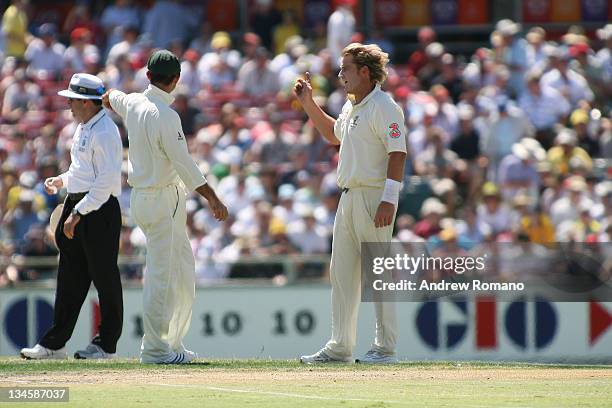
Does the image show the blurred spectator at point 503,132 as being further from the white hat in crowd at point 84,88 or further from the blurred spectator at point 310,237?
the white hat in crowd at point 84,88

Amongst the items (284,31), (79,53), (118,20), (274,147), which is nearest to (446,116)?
(274,147)

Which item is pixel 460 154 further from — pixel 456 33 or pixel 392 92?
pixel 456 33

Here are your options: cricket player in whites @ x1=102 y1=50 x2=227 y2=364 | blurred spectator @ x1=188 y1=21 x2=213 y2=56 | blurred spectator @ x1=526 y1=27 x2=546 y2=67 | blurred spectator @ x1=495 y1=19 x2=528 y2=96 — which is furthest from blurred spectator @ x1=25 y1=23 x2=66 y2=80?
cricket player in whites @ x1=102 y1=50 x2=227 y2=364

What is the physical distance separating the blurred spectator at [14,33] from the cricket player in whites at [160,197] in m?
13.9

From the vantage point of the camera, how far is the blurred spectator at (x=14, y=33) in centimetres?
2395

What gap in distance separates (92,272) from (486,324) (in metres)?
6.31

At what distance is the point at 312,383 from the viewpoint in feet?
31.1

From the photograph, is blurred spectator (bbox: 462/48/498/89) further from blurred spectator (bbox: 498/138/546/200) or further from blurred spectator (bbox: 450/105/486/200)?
blurred spectator (bbox: 498/138/546/200)

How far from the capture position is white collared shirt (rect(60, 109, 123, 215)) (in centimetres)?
1081

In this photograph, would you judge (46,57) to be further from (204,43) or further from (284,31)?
(284,31)

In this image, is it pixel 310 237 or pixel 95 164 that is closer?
pixel 95 164

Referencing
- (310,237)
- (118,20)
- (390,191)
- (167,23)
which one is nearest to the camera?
(390,191)

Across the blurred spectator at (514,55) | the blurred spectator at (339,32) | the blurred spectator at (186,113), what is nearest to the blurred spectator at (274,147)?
the blurred spectator at (186,113)

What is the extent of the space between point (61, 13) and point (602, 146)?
11.9 meters
